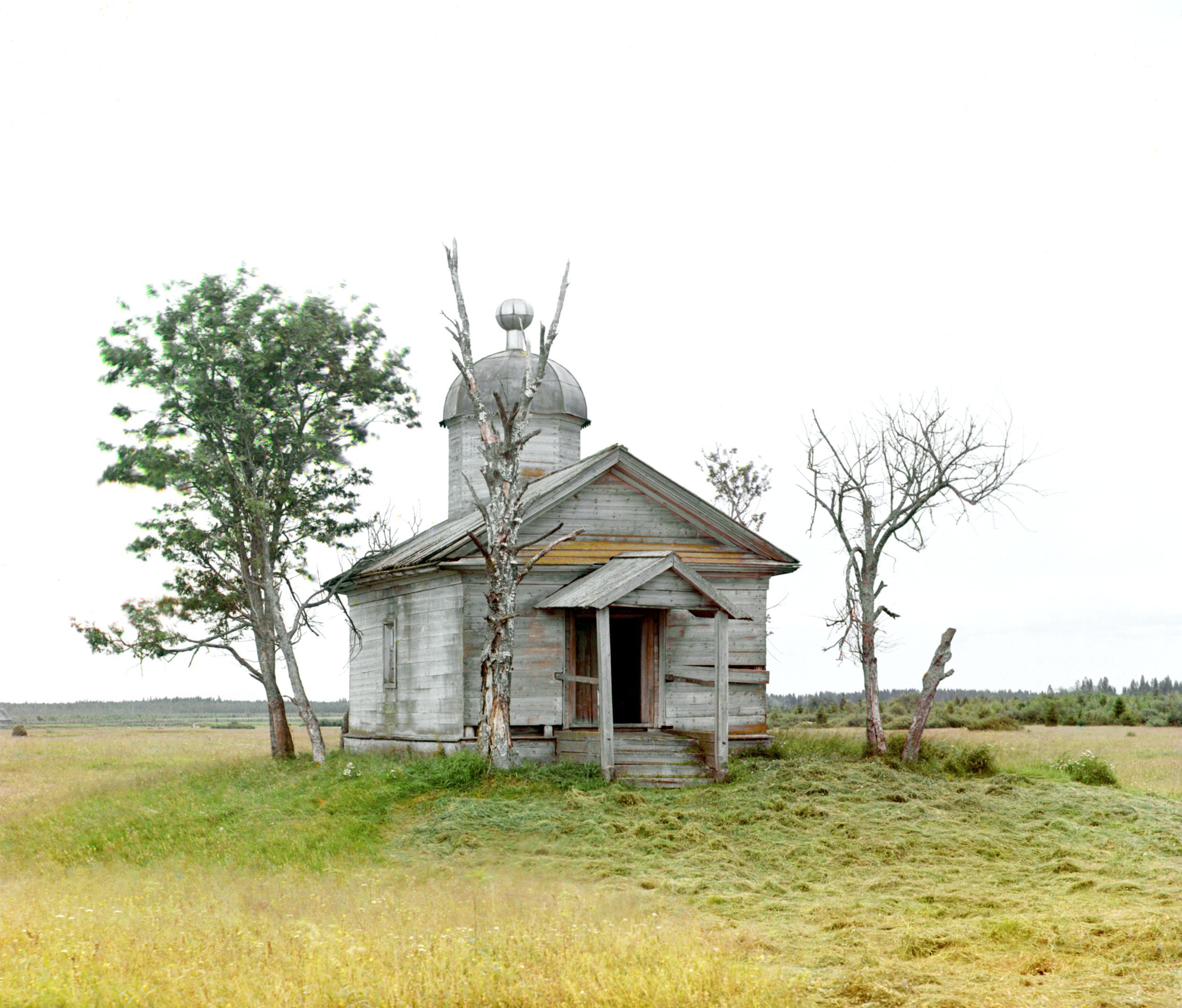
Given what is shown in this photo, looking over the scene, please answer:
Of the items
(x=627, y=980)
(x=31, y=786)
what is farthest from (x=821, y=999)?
(x=31, y=786)

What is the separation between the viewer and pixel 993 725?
42.9m

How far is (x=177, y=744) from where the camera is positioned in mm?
50938

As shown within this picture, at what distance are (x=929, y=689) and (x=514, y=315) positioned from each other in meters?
14.9

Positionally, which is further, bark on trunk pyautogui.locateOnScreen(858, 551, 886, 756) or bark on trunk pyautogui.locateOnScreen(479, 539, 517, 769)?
bark on trunk pyautogui.locateOnScreen(858, 551, 886, 756)

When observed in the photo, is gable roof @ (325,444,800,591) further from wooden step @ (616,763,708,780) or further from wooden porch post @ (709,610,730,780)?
wooden step @ (616,763,708,780)

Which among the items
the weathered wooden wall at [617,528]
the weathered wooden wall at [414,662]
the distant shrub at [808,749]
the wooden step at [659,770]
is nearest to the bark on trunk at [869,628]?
the distant shrub at [808,749]

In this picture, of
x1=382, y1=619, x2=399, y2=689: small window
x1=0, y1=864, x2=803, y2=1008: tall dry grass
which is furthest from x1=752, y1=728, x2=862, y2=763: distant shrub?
x1=0, y1=864, x2=803, y2=1008: tall dry grass

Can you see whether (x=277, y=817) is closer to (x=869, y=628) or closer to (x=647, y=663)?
(x=647, y=663)

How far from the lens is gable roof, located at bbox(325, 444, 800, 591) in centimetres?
2255

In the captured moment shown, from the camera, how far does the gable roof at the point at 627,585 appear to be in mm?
19750

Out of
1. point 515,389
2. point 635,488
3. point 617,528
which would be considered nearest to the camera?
point 617,528

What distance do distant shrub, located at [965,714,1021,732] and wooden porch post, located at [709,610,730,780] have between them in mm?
24417

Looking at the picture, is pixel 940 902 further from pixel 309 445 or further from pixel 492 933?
pixel 309 445

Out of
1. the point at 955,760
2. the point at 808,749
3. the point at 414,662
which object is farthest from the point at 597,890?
the point at 955,760
